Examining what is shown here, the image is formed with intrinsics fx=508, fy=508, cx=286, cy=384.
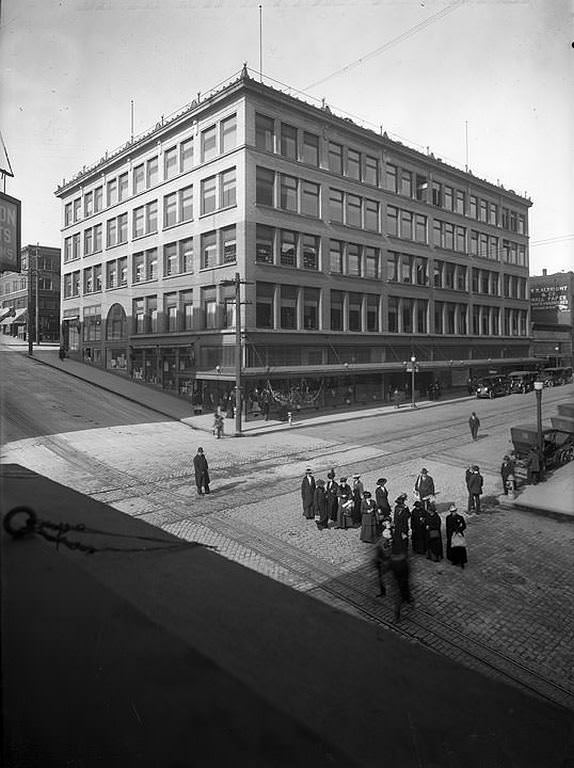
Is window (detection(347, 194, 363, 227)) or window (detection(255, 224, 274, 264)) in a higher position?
window (detection(347, 194, 363, 227))

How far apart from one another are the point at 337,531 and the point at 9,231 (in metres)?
10.3

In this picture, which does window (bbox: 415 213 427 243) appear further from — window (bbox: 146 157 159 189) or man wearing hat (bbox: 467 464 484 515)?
man wearing hat (bbox: 467 464 484 515)

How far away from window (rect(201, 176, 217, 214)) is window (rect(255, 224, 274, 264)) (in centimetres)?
338

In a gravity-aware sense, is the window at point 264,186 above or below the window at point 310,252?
above

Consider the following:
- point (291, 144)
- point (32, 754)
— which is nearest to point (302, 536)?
point (32, 754)

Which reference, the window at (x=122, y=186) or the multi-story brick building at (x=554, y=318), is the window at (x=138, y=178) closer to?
the window at (x=122, y=186)

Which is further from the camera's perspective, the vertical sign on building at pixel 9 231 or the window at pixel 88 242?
the window at pixel 88 242

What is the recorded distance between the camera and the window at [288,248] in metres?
31.2

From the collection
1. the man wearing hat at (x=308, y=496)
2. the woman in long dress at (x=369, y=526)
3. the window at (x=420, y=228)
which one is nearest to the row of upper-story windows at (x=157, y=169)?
the man wearing hat at (x=308, y=496)

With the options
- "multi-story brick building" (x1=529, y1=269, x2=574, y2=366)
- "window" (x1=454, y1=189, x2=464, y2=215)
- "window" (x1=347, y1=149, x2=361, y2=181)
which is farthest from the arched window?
"multi-story brick building" (x1=529, y1=269, x2=574, y2=366)

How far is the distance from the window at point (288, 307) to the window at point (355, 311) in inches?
→ 228

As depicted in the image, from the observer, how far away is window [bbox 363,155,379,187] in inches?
1476

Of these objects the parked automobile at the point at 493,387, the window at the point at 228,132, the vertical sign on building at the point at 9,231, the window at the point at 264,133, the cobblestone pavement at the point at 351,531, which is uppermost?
the window at the point at 264,133

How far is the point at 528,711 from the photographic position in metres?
4.07
